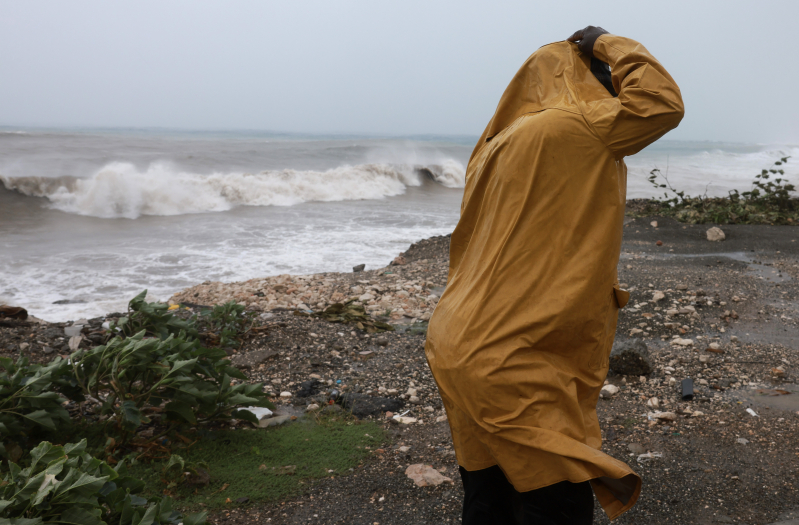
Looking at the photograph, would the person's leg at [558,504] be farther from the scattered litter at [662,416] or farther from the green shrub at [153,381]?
the scattered litter at [662,416]

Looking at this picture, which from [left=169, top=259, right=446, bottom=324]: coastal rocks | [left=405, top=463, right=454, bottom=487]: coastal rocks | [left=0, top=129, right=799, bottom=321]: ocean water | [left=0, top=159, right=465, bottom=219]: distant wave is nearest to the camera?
[left=405, top=463, right=454, bottom=487]: coastal rocks

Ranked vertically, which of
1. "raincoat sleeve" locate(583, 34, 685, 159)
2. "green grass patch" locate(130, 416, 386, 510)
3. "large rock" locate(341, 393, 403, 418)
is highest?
"raincoat sleeve" locate(583, 34, 685, 159)

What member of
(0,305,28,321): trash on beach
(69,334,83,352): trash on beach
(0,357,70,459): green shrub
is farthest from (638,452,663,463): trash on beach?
(0,305,28,321): trash on beach

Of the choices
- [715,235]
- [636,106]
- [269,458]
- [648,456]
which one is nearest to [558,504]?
[636,106]

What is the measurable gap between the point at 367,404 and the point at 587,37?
265 centimetres

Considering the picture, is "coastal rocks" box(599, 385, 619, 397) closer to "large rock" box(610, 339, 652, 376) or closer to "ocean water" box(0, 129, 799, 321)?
"large rock" box(610, 339, 652, 376)

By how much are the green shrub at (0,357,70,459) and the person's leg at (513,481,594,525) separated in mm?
2213

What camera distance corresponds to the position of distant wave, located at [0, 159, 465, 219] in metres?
15.5

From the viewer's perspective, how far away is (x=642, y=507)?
2.57m

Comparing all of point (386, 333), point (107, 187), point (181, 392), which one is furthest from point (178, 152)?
point (181, 392)

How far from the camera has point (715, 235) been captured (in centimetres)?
823

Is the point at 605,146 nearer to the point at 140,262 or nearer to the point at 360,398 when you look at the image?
the point at 360,398

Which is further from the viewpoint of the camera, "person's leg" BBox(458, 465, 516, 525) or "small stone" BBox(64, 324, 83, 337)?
"small stone" BBox(64, 324, 83, 337)

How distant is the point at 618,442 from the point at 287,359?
7.77ft
